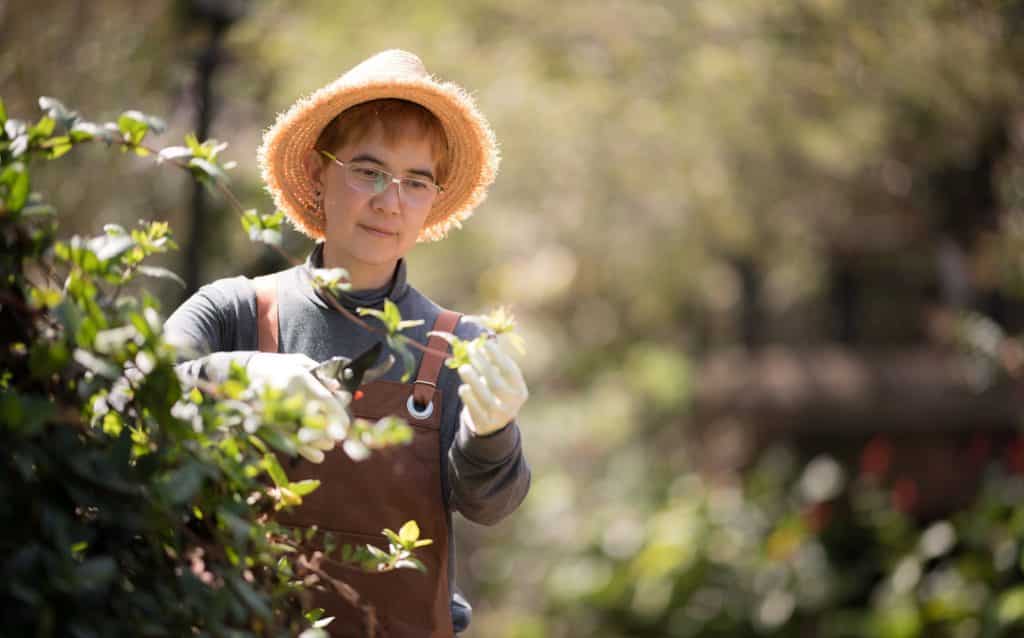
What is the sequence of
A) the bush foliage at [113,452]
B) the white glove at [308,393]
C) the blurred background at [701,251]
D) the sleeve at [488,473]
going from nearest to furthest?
the bush foliage at [113,452] < the white glove at [308,393] < the sleeve at [488,473] < the blurred background at [701,251]

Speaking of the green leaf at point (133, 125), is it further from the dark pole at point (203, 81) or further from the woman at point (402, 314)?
the dark pole at point (203, 81)

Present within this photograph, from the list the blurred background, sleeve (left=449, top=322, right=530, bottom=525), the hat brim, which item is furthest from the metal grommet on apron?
the blurred background

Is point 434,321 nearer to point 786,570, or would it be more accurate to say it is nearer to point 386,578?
point 386,578

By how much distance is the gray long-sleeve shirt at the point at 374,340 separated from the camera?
2.24 meters

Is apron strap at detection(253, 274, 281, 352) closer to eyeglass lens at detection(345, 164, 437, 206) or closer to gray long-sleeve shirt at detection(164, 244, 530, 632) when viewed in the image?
gray long-sleeve shirt at detection(164, 244, 530, 632)

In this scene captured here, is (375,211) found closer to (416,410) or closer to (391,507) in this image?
(416,410)

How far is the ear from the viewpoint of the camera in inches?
105

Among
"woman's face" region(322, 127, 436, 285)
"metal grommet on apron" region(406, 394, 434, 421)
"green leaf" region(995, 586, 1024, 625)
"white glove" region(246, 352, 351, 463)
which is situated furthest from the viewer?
"green leaf" region(995, 586, 1024, 625)

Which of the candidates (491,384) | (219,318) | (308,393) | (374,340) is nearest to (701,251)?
(374,340)

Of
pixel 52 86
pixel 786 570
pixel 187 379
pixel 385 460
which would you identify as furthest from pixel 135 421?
pixel 786 570

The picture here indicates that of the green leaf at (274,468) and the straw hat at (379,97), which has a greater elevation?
the straw hat at (379,97)

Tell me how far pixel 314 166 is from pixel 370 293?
33 cm

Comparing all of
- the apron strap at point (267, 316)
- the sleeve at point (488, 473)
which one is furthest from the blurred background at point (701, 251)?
the sleeve at point (488, 473)

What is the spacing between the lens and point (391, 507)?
91.6 inches
